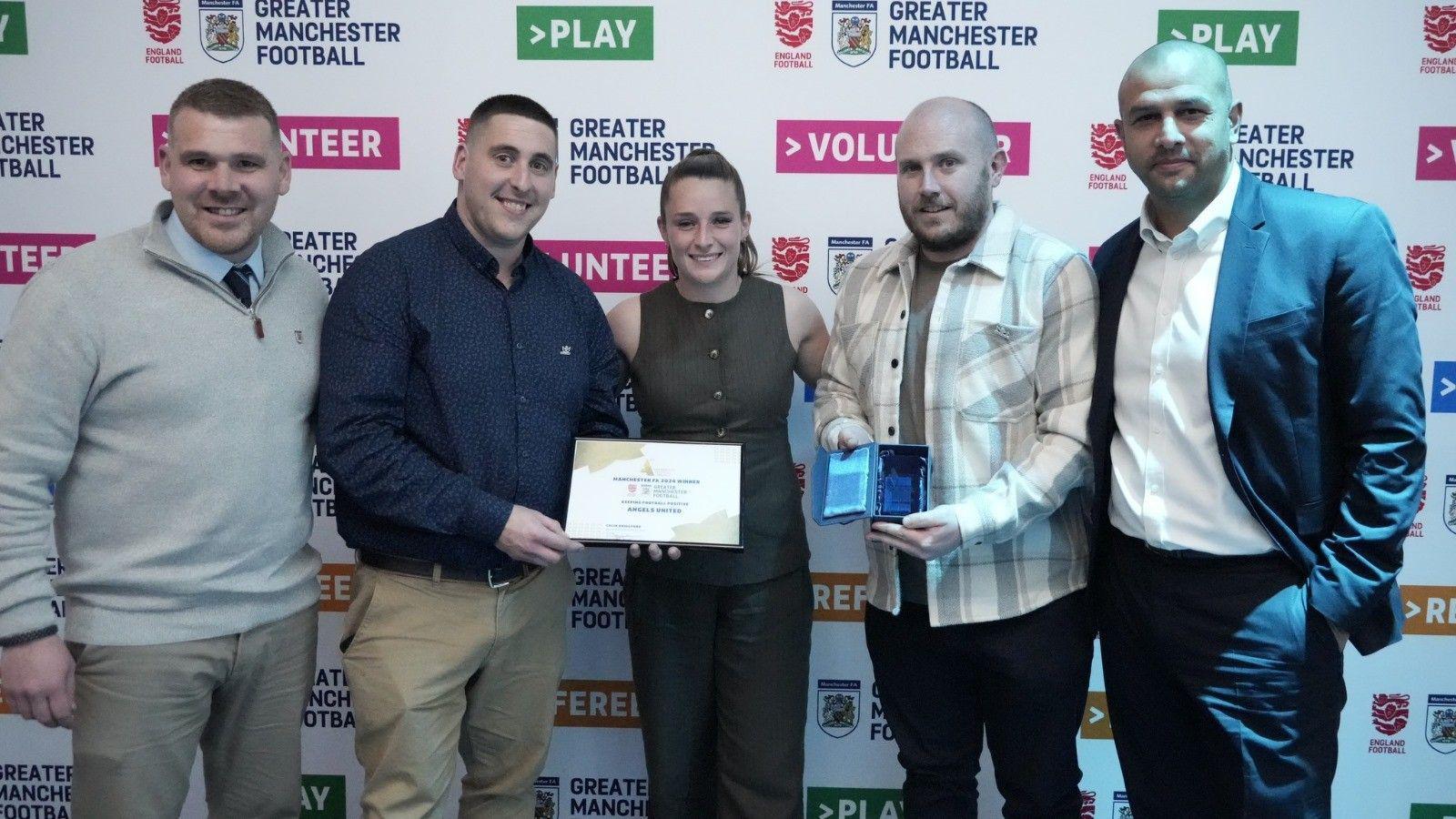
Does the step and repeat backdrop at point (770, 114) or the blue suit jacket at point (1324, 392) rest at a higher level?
the step and repeat backdrop at point (770, 114)

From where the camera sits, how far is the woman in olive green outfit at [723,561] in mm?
2373

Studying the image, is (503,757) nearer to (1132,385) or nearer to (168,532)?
(168,532)

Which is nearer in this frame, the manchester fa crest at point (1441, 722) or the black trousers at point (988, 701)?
the black trousers at point (988, 701)

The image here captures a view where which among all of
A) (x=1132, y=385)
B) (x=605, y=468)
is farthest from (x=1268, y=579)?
(x=605, y=468)

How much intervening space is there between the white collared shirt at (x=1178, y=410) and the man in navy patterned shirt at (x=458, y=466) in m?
1.25

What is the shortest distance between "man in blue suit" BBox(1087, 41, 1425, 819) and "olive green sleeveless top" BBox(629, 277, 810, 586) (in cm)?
81

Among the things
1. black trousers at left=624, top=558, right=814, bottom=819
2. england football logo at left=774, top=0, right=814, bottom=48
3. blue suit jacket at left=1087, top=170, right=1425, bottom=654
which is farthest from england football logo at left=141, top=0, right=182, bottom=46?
blue suit jacket at left=1087, top=170, right=1425, bottom=654

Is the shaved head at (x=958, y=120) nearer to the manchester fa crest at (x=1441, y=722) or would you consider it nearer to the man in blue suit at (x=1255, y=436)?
the man in blue suit at (x=1255, y=436)

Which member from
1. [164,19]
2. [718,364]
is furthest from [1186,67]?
[164,19]

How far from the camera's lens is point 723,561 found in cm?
237

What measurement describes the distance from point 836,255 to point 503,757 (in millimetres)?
1743

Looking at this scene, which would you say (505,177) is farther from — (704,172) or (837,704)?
(837,704)

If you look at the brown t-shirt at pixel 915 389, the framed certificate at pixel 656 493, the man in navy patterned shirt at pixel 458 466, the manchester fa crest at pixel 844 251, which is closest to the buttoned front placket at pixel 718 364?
the framed certificate at pixel 656 493

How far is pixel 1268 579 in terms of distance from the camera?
1.88 metres
